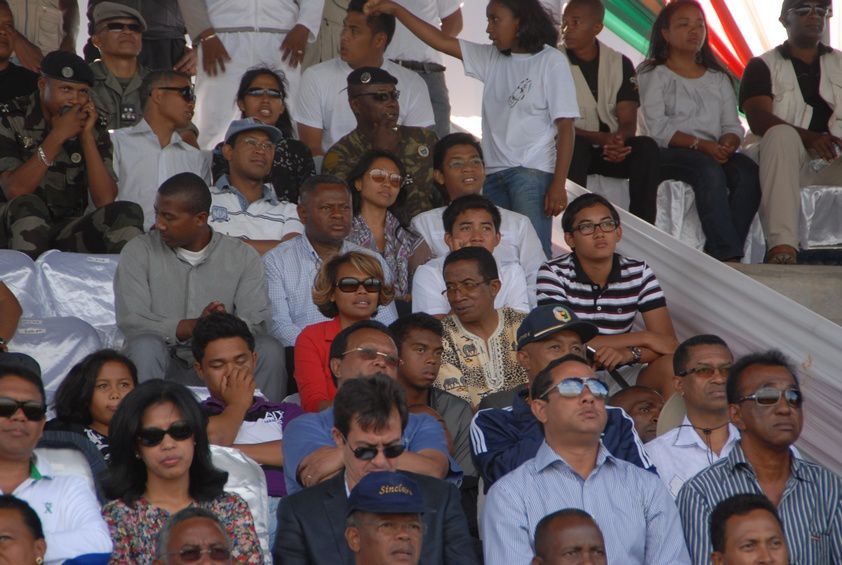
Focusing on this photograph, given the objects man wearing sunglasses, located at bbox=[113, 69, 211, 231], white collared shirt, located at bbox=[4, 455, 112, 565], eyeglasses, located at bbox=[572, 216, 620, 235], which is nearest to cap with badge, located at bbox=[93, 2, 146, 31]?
man wearing sunglasses, located at bbox=[113, 69, 211, 231]

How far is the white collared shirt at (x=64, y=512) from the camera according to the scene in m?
4.14

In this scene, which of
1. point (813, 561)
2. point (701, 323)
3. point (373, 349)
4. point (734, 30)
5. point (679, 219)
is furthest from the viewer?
point (734, 30)

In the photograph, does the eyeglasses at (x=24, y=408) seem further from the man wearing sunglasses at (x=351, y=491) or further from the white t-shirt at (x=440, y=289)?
the white t-shirt at (x=440, y=289)

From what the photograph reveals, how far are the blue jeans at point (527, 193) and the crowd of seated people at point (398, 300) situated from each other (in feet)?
0.08

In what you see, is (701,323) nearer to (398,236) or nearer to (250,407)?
(398,236)

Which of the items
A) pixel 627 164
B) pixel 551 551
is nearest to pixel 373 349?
pixel 551 551

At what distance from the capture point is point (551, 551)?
4.13 m

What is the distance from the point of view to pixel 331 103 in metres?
8.38

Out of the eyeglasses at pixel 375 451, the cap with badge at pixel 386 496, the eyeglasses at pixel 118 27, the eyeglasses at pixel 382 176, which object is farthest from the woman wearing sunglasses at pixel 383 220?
the cap with badge at pixel 386 496

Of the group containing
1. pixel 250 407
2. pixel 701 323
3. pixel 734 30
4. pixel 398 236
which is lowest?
pixel 250 407

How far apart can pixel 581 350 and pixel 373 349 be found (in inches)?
32.3

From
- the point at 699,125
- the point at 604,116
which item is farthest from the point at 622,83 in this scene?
the point at 699,125

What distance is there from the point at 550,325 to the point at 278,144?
279 centimetres

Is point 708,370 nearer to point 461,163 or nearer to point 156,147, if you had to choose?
point 461,163
